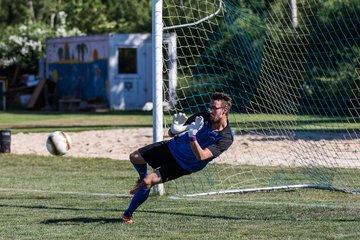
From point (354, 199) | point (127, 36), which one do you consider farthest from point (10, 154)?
point (127, 36)

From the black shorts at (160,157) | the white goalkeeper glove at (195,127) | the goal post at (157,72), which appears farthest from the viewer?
the goal post at (157,72)

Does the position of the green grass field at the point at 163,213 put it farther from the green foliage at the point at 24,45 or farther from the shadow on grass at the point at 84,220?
the green foliage at the point at 24,45

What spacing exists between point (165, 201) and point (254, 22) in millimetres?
4836

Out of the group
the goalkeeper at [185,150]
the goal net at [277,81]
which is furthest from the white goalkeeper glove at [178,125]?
the goal net at [277,81]

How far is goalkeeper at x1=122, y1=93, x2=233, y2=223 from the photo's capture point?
938cm

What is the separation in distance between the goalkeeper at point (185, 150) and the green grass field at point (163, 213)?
0.45 m

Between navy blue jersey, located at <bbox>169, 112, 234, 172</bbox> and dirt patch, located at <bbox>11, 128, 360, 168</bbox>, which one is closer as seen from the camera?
navy blue jersey, located at <bbox>169, 112, 234, 172</bbox>

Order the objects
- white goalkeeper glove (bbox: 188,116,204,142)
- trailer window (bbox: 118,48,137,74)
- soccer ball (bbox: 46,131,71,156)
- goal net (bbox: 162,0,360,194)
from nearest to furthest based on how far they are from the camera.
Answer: white goalkeeper glove (bbox: 188,116,204,142) → soccer ball (bbox: 46,131,71,156) → goal net (bbox: 162,0,360,194) → trailer window (bbox: 118,48,137,74)

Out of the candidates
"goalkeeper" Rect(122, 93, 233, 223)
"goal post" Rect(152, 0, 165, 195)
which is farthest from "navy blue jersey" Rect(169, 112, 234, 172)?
"goal post" Rect(152, 0, 165, 195)

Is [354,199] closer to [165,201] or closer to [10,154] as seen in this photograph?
[165,201]

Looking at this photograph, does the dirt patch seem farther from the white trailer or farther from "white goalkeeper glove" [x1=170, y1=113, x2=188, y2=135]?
the white trailer

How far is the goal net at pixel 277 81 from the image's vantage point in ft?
45.1

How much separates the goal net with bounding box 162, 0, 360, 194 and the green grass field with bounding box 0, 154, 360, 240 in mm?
1295

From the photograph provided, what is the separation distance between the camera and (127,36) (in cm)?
3534
